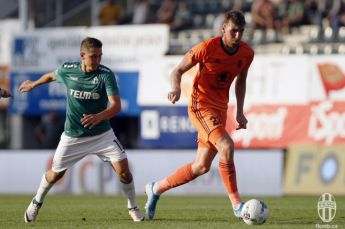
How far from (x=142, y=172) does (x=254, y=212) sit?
41.6ft

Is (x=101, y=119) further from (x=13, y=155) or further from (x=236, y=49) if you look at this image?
(x=13, y=155)

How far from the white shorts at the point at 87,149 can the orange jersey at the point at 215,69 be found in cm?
111

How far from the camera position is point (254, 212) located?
12344 millimetres

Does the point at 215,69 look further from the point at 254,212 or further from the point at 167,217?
the point at 167,217

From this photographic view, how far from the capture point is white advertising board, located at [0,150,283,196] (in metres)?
23.9

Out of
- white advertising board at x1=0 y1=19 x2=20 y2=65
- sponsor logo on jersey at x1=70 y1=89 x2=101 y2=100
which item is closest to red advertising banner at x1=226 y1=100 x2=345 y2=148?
white advertising board at x1=0 y1=19 x2=20 y2=65

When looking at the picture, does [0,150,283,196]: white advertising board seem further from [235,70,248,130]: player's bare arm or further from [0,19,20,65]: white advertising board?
[235,70,248,130]: player's bare arm

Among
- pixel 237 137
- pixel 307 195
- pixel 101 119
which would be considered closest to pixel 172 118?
pixel 237 137

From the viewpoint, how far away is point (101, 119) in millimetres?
12672

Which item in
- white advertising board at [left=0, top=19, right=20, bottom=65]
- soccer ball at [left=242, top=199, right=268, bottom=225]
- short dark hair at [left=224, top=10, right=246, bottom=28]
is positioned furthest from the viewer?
white advertising board at [left=0, top=19, right=20, bottom=65]

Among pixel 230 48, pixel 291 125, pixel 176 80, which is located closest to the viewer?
pixel 176 80

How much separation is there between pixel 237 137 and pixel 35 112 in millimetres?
6832

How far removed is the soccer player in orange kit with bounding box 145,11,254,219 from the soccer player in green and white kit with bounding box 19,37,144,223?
0.68 metres

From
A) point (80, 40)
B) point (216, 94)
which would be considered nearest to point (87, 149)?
point (216, 94)
